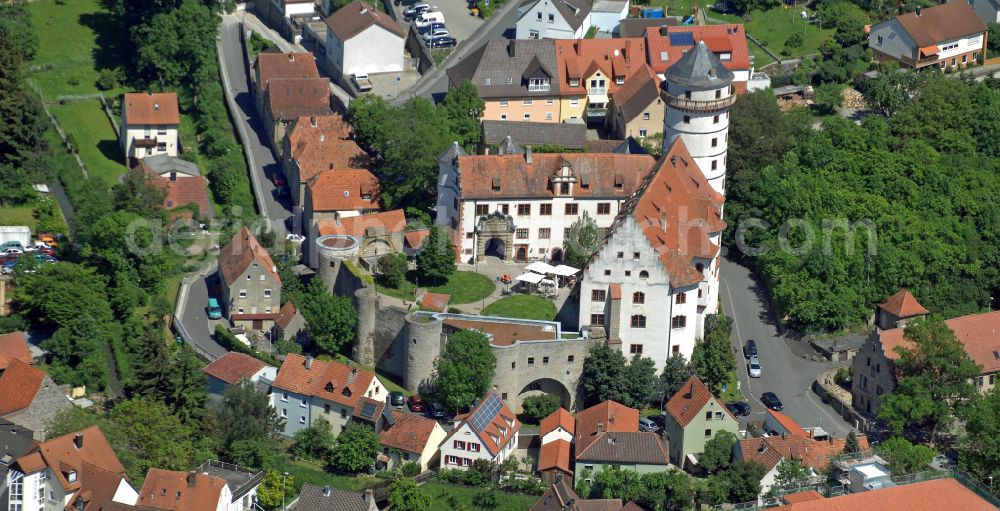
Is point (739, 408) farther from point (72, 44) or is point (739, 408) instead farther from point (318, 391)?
→ point (72, 44)

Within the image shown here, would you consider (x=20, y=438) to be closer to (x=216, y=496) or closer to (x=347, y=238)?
(x=216, y=496)

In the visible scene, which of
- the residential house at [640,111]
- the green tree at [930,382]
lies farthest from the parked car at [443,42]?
the green tree at [930,382]

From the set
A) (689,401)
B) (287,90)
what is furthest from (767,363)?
(287,90)

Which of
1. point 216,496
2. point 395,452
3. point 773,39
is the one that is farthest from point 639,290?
point 773,39

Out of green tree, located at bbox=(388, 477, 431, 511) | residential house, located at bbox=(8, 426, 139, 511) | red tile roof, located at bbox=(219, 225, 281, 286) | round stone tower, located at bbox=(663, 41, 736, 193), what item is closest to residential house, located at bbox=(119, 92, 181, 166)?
red tile roof, located at bbox=(219, 225, 281, 286)

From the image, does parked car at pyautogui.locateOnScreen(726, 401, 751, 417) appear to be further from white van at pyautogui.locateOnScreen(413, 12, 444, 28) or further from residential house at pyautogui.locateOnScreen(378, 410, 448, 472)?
white van at pyautogui.locateOnScreen(413, 12, 444, 28)

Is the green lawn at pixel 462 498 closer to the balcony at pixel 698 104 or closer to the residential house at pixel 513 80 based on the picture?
the balcony at pixel 698 104
